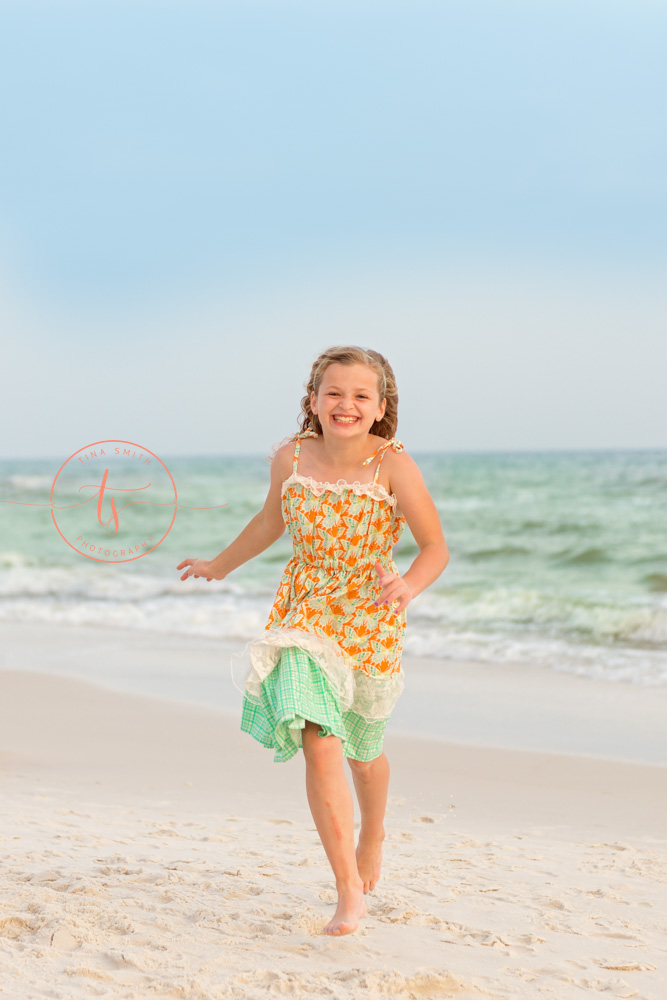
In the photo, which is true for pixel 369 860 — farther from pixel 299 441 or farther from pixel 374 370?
pixel 374 370

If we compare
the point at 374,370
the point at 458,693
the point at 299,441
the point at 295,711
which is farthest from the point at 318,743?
the point at 458,693

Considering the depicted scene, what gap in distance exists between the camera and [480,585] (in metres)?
12.9

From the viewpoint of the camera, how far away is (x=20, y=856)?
11.6ft

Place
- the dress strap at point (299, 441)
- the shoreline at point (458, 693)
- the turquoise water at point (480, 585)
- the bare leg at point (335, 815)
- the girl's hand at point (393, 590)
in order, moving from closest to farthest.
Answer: the girl's hand at point (393, 590), the bare leg at point (335, 815), the dress strap at point (299, 441), the shoreline at point (458, 693), the turquoise water at point (480, 585)

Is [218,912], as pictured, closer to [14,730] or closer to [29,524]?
[14,730]

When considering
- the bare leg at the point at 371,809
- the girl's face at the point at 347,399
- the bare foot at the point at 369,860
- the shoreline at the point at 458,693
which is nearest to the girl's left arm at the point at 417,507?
the girl's face at the point at 347,399

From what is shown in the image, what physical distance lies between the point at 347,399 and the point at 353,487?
0.26 metres

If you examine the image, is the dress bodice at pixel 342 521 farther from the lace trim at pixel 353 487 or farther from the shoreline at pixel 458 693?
the shoreline at pixel 458 693

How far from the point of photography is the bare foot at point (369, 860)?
3234mm

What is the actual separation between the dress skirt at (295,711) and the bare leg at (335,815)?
4cm

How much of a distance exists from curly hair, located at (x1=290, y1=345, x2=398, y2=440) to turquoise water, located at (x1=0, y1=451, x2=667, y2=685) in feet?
2.23

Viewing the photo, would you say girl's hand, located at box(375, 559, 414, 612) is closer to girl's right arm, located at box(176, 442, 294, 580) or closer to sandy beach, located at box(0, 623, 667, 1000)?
girl's right arm, located at box(176, 442, 294, 580)

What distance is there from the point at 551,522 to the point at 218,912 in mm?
18067

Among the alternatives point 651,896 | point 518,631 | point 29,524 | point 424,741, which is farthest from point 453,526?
point 651,896
